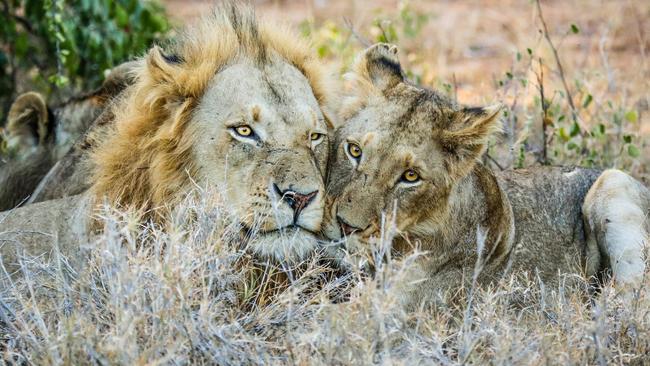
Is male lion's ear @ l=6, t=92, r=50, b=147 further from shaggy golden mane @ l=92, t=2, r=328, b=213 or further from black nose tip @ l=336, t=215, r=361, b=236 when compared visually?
black nose tip @ l=336, t=215, r=361, b=236

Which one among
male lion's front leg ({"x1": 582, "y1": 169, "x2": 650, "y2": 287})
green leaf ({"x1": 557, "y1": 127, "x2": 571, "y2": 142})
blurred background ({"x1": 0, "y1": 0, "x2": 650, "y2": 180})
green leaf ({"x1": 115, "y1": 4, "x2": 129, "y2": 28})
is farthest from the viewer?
green leaf ({"x1": 115, "y1": 4, "x2": 129, "y2": 28})

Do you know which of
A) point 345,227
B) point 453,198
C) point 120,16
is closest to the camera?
point 345,227

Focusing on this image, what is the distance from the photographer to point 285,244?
418 centimetres

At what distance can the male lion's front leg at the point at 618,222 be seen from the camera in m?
5.05

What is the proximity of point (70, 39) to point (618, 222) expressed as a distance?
3.92 meters

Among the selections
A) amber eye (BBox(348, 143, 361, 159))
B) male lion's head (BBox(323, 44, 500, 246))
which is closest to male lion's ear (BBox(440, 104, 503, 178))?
male lion's head (BBox(323, 44, 500, 246))

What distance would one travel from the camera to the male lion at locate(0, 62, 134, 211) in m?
6.11

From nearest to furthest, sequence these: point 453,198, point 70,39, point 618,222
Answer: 1. point 453,198
2. point 618,222
3. point 70,39

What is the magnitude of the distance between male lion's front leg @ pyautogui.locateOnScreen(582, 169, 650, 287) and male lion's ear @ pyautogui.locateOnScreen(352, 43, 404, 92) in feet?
4.29

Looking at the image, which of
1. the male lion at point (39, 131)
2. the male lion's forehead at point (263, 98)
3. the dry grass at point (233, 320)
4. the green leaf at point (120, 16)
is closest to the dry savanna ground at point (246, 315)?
the dry grass at point (233, 320)

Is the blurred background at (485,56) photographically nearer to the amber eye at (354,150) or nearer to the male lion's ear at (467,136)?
the amber eye at (354,150)

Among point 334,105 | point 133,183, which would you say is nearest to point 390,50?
point 334,105

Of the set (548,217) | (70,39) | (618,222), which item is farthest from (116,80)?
(618,222)

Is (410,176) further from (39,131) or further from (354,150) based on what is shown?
(39,131)
